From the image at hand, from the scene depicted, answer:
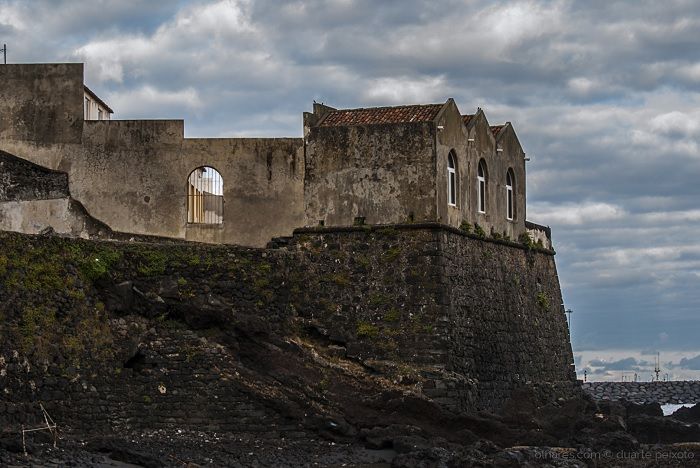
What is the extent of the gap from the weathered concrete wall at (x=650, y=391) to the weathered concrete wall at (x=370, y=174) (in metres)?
42.0

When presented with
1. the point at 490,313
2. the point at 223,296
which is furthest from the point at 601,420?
the point at 223,296

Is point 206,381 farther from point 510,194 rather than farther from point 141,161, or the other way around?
point 510,194

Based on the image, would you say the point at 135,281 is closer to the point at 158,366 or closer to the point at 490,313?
the point at 158,366

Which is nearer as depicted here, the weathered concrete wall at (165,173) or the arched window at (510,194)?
the weathered concrete wall at (165,173)

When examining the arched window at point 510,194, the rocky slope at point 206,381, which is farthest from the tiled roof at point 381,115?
the arched window at point 510,194

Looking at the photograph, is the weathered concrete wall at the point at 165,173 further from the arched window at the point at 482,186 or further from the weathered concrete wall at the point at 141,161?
the arched window at the point at 482,186

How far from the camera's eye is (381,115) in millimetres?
36938

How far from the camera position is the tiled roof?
119 ft

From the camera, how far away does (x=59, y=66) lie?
129 ft

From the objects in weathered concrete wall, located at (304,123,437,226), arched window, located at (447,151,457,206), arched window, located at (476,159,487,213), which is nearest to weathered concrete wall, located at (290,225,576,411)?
weathered concrete wall, located at (304,123,437,226)

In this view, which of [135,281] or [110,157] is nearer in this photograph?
[135,281]

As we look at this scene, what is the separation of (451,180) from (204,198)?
7038 millimetres

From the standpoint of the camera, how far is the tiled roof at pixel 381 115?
119 feet

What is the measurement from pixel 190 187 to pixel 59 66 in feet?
15.6
